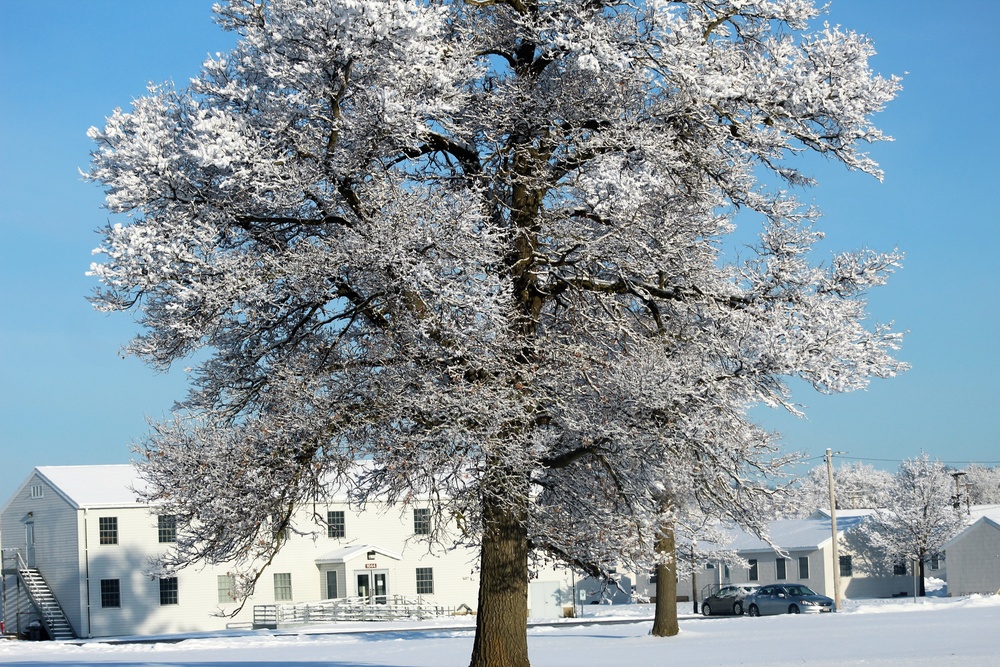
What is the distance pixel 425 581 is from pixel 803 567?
75.6ft

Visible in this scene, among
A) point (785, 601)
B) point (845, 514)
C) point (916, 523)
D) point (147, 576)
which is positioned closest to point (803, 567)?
point (916, 523)

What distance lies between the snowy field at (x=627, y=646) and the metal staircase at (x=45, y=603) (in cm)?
367

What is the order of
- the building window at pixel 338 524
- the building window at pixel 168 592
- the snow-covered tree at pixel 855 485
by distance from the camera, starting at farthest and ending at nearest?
the snow-covered tree at pixel 855 485 → the building window at pixel 338 524 → the building window at pixel 168 592

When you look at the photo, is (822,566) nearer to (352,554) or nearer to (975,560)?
(975,560)

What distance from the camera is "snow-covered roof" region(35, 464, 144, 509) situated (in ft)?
166

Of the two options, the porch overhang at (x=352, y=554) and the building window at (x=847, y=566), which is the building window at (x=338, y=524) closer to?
the porch overhang at (x=352, y=554)

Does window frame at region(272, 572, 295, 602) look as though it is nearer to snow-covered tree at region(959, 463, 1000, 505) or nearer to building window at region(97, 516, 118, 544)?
building window at region(97, 516, 118, 544)

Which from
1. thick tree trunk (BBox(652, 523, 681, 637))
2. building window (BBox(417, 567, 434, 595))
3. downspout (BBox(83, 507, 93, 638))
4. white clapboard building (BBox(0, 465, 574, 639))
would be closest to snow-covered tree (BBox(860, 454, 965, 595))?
white clapboard building (BBox(0, 465, 574, 639))

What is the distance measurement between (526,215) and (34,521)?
45104mm

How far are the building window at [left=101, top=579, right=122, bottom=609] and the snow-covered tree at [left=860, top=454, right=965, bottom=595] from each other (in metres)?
41.0

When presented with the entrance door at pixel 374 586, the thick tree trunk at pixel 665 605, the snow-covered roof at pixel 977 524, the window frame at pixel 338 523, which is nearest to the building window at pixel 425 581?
the entrance door at pixel 374 586

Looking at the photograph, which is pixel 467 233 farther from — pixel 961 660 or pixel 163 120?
pixel 961 660

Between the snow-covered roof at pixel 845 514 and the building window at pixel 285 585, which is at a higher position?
the snow-covered roof at pixel 845 514

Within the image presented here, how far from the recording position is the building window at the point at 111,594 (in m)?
50.1
